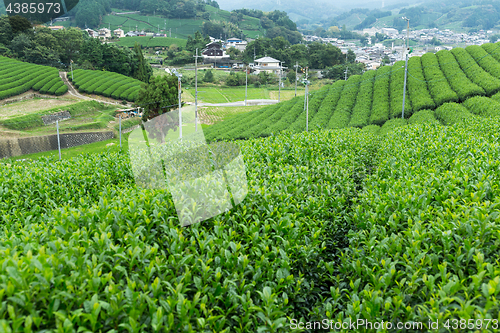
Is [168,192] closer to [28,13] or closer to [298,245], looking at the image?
[298,245]

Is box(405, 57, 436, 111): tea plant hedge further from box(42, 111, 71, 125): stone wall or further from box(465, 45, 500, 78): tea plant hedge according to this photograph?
box(42, 111, 71, 125): stone wall

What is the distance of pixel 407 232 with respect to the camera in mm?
3400

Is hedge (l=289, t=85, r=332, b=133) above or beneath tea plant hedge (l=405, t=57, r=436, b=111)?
beneath

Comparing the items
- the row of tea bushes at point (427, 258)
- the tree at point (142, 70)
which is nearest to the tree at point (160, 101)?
the row of tea bushes at point (427, 258)

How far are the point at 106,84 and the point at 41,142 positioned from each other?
65.6ft

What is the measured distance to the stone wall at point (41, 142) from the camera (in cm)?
2420

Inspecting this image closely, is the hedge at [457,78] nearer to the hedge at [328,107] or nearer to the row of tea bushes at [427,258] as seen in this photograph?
the hedge at [328,107]

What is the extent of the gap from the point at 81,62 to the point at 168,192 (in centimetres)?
5564

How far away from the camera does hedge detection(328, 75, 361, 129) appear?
23.2 metres

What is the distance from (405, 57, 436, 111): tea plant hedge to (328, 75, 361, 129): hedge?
4260mm

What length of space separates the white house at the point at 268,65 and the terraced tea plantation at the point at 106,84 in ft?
92.7

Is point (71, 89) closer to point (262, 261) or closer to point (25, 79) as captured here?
point (25, 79)

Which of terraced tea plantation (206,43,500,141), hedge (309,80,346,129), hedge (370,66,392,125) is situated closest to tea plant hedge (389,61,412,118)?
terraced tea plantation (206,43,500,141)

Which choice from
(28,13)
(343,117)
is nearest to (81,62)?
(28,13)
